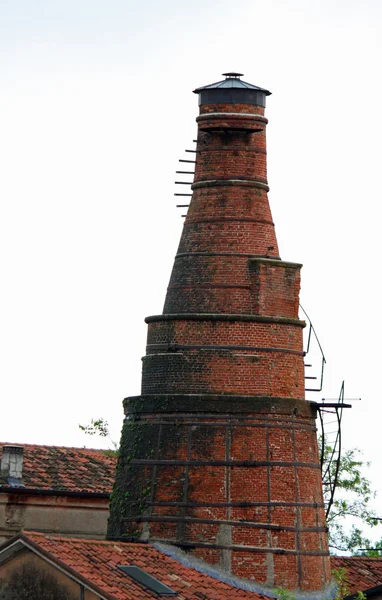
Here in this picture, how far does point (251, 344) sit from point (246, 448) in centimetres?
248

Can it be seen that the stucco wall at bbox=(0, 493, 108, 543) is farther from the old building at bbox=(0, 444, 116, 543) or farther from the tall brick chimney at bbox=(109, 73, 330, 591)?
the tall brick chimney at bbox=(109, 73, 330, 591)

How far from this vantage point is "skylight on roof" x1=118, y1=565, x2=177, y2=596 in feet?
97.8

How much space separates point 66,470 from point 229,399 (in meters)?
9.56

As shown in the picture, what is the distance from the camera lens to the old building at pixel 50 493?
38.9 m

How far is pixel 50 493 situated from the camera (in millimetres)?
39344

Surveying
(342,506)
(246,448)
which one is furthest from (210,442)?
(342,506)

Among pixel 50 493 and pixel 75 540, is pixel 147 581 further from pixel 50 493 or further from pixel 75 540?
pixel 50 493

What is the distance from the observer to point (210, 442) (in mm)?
32969

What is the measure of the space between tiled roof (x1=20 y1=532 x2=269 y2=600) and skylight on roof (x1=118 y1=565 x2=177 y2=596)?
0.14 meters

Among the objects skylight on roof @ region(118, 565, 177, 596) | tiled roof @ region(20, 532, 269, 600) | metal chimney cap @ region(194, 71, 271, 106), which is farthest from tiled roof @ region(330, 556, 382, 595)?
metal chimney cap @ region(194, 71, 271, 106)

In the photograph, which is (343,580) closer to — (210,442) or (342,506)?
(210,442)

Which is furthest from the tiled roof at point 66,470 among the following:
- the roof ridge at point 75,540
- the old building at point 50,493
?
the roof ridge at point 75,540

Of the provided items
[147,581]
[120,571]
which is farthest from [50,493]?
[147,581]

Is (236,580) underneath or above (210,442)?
underneath
